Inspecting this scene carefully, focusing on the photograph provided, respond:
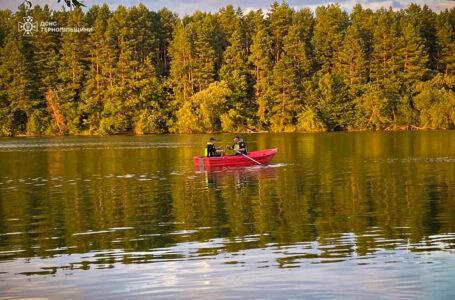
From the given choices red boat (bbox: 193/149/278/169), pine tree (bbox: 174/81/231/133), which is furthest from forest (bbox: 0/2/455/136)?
red boat (bbox: 193/149/278/169)

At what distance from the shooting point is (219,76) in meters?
93.7

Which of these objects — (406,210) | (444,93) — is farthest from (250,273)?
(444,93)

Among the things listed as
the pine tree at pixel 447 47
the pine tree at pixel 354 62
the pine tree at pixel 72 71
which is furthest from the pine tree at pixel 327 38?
the pine tree at pixel 72 71

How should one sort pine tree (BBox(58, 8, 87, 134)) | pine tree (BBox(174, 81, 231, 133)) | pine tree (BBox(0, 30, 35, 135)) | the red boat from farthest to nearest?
pine tree (BBox(58, 8, 87, 134)) < pine tree (BBox(0, 30, 35, 135)) < pine tree (BBox(174, 81, 231, 133)) < the red boat

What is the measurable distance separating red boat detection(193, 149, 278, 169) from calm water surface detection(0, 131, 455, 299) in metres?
3.78

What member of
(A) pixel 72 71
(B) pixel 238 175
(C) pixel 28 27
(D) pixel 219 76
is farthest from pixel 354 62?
(B) pixel 238 175

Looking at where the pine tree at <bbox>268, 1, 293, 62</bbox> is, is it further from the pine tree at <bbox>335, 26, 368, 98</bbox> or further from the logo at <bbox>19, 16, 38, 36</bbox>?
the logo at <bbox>19, 16, 38, 36</bbox>

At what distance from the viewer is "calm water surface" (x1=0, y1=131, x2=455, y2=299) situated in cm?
941

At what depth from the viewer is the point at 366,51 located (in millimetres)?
94250

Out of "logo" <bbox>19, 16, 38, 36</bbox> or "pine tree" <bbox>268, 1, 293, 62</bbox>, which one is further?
"pine tree" <bbox>268, 1, 293, 62</bbox>

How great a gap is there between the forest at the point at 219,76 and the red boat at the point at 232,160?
52.2 m

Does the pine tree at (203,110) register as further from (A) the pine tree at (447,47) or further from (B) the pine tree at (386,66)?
(A) the pine tree at (447,47)

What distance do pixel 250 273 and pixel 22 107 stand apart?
85.5 m

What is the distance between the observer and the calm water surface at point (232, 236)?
30.9ft
